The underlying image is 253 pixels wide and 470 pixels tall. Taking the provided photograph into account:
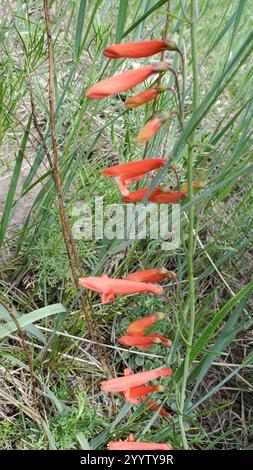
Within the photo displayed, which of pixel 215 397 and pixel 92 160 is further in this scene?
pixel 92 160

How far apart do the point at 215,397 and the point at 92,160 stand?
877 mm

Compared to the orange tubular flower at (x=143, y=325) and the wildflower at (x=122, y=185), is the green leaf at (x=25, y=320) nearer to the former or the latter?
the orange tubular flower at (x=143, y=325)

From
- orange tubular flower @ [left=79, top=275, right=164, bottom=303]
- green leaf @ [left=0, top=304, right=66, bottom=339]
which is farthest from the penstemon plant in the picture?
green leaf @ [left=0, top=304, right=66, bottom=339]

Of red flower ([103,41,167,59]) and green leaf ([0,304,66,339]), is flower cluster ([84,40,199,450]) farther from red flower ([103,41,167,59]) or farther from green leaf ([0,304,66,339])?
green leaf ([0,304,66,339])

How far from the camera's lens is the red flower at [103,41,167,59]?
4.27 feet

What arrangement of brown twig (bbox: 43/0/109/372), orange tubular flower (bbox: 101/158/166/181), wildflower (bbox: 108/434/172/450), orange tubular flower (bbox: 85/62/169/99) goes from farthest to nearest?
brown twig (bbox: 43/0/109/372)
wildflower (bbox: 108/434/172/450)
orange tubular flower (bbox: 101/158/166/181)
orange tubular flower (bbox: 85/62/169/99)

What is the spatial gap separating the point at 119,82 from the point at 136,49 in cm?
7

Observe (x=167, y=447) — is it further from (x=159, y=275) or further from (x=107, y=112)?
(x=107, y=112)

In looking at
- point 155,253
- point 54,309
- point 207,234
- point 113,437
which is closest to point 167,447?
point 113,437

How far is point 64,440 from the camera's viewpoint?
→ 1.74m

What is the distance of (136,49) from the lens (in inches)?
51.9

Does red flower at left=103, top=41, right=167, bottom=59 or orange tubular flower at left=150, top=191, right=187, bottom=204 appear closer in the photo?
red flower at left=103, top=41, right=167, bottom=59

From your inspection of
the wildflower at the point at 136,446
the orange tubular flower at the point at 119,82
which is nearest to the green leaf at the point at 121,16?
the orange tubular flower at the point at 119,82

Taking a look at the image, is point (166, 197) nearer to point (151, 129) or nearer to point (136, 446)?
point (151, 129)
